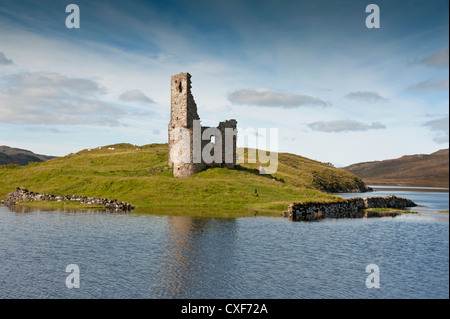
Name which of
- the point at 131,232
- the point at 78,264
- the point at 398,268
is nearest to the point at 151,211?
the point at 131,232

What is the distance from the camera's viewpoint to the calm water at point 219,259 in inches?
740

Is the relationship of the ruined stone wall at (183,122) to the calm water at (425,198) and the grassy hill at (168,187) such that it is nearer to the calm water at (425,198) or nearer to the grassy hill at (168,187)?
the grassy hill at (168,187)

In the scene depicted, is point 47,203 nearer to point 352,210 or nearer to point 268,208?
point 268,208

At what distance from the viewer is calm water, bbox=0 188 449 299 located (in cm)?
1880

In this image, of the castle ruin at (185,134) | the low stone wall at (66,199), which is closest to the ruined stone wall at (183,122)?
the castle ruin at (185,134)

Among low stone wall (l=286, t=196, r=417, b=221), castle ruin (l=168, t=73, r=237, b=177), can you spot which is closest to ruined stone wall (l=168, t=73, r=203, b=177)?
castle ruin (l=168, t=73, r=237, b=177)

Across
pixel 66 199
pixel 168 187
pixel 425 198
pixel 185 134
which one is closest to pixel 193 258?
pixel 168 187

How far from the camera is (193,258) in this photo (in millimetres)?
24609

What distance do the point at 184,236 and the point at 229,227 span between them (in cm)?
584

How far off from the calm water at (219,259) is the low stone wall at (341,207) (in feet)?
25.4

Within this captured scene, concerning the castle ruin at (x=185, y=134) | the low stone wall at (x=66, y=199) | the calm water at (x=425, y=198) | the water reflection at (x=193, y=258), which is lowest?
the water reflection at (x=193, y=258)

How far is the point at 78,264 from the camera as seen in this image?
2291 cm

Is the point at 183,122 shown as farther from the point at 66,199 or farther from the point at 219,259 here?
the point at 219,259

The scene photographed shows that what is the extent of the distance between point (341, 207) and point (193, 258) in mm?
35390
